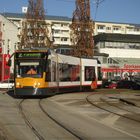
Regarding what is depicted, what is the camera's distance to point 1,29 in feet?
227

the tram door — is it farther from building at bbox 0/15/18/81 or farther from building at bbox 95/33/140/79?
building at bbox 95/33/140/79

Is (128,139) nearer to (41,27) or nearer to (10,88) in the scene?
(10,88)

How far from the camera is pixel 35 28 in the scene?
214ft

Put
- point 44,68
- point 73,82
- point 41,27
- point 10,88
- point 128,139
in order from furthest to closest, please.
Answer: point 41,27
point 10,88
point 73,82
point 44,68
point 128,139

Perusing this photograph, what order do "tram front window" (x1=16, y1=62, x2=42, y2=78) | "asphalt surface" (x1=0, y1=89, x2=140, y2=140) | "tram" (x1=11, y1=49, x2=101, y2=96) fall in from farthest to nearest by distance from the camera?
"tram front window" (x1=16, y1=62, x2=42, y2=78)
"tram" (x1=11, y1=49, x2=101, y2=96)
"asphalt surface" (x1=0, y1=89, x2=140, y2=140)

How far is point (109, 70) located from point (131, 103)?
70.3m

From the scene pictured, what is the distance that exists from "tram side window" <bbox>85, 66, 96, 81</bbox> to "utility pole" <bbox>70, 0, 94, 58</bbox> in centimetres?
2519

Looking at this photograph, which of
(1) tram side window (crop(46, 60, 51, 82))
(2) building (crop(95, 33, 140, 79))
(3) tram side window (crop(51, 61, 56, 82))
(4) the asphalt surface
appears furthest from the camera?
(2) building (crop(95, 33, 140, 79))

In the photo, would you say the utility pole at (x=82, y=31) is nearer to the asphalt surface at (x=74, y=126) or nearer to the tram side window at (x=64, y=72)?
the tram side window at (x=64, y=72)

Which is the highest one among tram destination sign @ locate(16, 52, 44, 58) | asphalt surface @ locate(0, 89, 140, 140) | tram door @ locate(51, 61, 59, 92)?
tram destination sign @ locate(16, 52, 44, 58)

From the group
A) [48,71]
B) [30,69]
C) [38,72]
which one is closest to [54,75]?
[48,71]

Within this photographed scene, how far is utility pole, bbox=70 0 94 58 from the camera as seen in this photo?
65.9m

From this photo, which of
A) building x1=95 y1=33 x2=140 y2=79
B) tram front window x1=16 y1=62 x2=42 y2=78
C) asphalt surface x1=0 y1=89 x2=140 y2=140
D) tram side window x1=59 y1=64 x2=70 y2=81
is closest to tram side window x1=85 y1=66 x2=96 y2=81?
tram side window x1=59 y1=64 x2=70 y2=81

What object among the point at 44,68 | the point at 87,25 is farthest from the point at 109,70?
the point at 44,68
